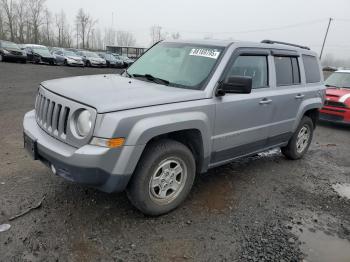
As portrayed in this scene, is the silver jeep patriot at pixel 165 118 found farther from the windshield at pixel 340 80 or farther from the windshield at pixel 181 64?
the windshield at pixel 340 80

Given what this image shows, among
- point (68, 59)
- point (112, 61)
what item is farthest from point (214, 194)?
point (112, 61)

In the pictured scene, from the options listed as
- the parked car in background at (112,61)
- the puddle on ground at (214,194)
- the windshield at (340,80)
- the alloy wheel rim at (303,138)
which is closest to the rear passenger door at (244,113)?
the puddle on ground at (214,194)

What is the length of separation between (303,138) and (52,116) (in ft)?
14.7

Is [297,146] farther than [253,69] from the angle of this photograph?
Yes

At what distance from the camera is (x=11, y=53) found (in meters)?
21.6

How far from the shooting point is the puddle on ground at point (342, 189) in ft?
15.3

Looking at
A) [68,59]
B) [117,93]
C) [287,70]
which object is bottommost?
[68,59]

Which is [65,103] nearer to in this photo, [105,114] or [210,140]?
[105,114]

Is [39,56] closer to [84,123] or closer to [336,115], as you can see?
[336,115]

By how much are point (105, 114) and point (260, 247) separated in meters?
1.94

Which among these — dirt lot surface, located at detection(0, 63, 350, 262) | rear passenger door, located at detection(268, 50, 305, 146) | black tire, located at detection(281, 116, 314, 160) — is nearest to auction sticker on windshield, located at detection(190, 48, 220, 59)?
rear passenger door, located at detection(268, 50, 305, 146)

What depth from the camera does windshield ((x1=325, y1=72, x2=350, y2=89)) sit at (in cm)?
969

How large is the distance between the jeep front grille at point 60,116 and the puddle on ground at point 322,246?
7.81 feet

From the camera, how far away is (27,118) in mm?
3857
